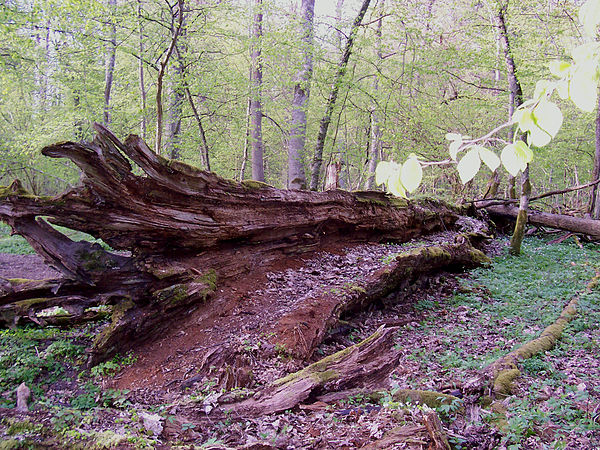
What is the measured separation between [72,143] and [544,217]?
1620 centimetres

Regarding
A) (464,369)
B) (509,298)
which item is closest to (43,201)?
(464,369)

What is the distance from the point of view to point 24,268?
12.1 metres

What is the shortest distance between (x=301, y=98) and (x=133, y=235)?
906cm

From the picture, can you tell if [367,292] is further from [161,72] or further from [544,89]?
[161,72]

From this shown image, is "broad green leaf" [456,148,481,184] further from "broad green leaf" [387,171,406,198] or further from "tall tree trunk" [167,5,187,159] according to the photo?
"tall tree trunk" [167,5,187,159]

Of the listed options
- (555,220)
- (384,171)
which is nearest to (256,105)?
(555,220)

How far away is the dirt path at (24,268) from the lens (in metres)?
11.2

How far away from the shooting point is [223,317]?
17.4 ft

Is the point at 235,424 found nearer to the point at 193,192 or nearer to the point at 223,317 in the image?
the point at 223,317

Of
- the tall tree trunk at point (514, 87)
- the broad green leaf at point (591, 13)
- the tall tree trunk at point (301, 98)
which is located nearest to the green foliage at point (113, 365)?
the broad green leaf at point (591, 13)

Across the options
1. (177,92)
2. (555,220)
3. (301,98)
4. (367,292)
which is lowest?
(367,292)

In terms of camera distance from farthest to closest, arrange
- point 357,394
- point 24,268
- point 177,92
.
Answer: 1. point 24,268
2. point 177,92
3. point 357,394

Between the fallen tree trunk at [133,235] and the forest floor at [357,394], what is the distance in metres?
0.43

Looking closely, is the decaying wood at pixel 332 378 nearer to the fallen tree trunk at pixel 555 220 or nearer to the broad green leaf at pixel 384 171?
the broad green leaf at pixel 384 171
